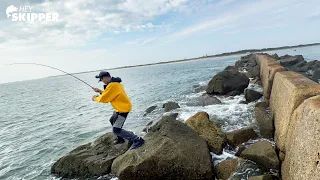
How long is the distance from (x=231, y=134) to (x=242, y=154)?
1495mm

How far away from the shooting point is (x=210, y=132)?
8.83 meters

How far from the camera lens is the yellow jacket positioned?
738cm

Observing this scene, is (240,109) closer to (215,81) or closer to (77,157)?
(215,81)

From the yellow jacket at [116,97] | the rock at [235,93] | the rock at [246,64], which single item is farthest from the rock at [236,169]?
the rock at [246,64]

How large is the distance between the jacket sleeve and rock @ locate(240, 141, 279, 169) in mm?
4029

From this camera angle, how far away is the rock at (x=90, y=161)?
832 centimetres

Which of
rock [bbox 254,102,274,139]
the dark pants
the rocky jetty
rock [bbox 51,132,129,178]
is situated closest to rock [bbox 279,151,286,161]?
the rocky jetty

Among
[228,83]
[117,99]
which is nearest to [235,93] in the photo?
[228,83]

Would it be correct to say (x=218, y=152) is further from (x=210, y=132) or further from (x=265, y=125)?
(x=265, y=125)

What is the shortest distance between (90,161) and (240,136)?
5055mm

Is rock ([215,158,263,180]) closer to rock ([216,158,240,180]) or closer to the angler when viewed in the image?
rock ([216,158,240,180])

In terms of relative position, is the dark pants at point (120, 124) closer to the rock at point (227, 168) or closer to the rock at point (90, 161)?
the rock at point (90, 161)

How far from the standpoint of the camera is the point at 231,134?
29.4 ft

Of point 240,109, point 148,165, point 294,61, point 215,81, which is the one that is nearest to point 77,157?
point 148,165
